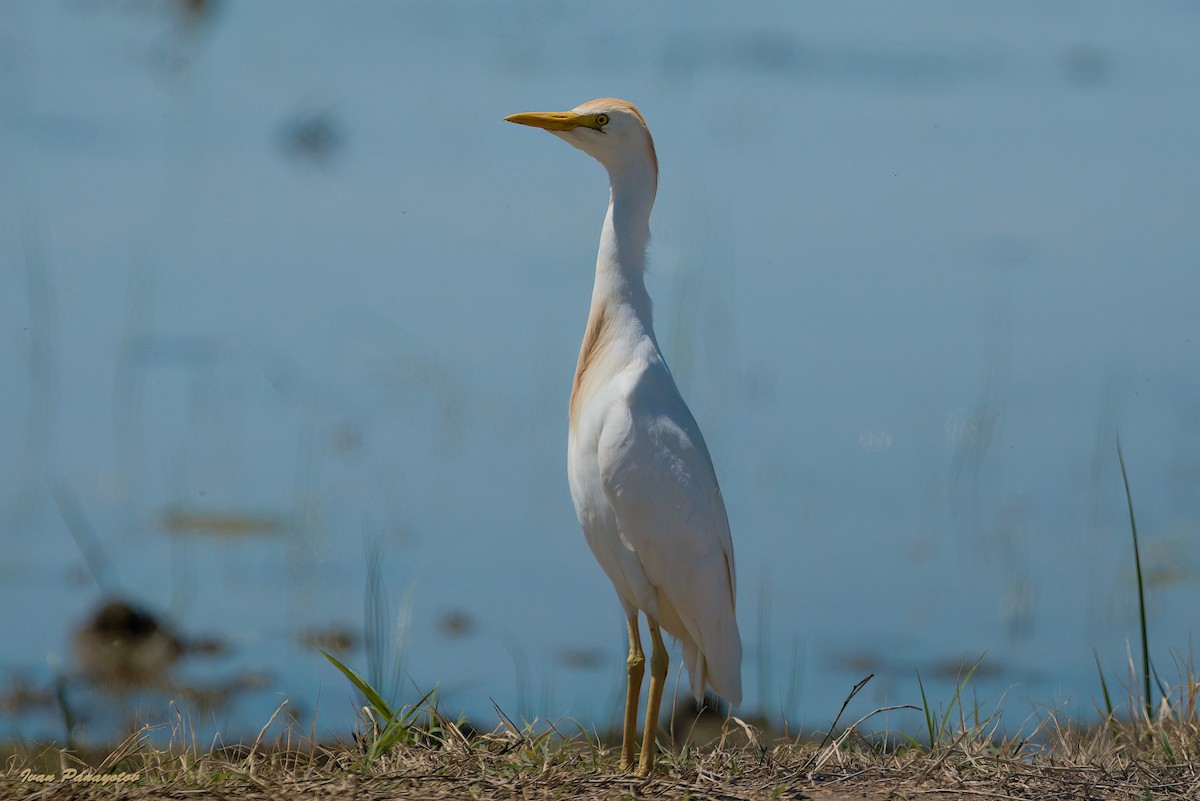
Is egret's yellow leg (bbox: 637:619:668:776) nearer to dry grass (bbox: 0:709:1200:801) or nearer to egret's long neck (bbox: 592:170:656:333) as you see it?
dry grass (bbox: 0:709:1200:801)

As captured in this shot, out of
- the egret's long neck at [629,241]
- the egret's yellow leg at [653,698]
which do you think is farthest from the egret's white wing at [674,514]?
the egret's long neck at [629,241]

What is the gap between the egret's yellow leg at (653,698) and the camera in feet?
13.4

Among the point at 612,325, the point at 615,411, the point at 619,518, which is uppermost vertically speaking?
the point at 612,325

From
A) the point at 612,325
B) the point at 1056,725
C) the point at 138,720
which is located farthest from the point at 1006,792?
the point at 138,720

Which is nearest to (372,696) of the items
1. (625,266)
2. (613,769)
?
(613,769)

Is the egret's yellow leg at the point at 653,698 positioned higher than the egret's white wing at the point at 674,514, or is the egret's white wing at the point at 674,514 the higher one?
the egret's white wing at the point at 674,514

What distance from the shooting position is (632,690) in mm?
4230

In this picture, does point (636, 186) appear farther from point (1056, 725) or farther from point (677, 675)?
point (1056, 725)

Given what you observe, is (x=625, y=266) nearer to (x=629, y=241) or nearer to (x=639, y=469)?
(x=629, y=241)

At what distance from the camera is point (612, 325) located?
14.2 ft

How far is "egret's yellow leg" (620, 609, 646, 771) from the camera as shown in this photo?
414cm

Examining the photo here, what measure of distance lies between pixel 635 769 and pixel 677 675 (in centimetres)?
51

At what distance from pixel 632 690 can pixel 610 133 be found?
210cm

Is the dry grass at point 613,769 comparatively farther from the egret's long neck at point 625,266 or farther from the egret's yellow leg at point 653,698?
the egret's long neck at point 625,266
